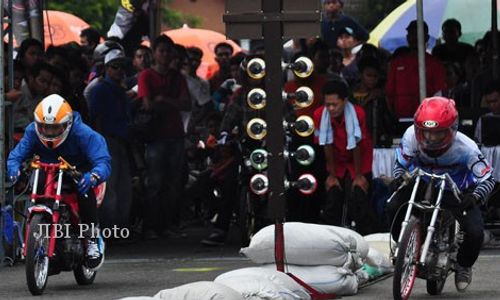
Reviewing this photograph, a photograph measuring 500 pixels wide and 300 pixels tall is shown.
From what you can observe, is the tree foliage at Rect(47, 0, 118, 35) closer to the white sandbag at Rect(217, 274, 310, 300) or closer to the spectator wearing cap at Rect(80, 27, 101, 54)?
the spectator wearing cap at Rect(80, 27, 101, 54)

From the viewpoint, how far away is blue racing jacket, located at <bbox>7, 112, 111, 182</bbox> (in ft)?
45.8

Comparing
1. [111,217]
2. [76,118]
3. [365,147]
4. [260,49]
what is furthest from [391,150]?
[76,118]

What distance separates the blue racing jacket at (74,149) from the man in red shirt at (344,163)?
3713 millimetres

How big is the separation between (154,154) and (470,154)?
288 inches

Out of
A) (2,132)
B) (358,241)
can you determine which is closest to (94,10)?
(2,132)

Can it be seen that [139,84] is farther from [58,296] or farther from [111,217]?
[58,296]

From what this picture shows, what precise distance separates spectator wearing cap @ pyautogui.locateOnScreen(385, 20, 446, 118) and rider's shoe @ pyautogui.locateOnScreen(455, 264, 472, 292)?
542cm

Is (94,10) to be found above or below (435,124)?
above

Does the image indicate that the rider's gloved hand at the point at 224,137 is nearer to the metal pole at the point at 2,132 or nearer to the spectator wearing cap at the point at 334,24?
the metal pole at the point at 2,132

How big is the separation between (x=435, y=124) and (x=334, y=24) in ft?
33.3

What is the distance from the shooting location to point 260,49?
62.3 feet

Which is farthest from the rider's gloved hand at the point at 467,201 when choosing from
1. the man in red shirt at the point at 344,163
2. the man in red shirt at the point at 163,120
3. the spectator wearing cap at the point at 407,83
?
the man in red shirt at the point at 163,120

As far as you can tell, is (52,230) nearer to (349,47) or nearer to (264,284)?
(264,284)

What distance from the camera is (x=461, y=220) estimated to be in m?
12.7
